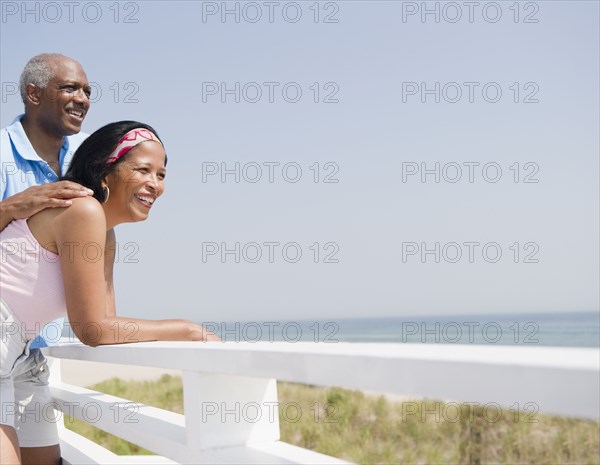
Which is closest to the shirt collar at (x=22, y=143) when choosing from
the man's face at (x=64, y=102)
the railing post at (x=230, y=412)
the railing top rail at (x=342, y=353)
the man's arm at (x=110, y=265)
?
the man's face at (x=64, y=102)

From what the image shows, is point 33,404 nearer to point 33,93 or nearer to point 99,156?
point 99,156

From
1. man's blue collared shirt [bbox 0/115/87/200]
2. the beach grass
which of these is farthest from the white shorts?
the beach grass

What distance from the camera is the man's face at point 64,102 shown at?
10.3 feet

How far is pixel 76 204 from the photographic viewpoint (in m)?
1.84

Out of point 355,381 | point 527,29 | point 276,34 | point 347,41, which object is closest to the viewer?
point 355,381

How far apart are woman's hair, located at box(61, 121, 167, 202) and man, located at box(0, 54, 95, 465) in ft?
0.36

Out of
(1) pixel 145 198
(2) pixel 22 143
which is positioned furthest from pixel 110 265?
(2) pixel 22 143

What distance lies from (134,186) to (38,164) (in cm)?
101

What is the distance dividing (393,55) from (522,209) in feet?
70.8

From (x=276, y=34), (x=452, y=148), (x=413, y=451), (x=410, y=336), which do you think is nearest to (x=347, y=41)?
(x=276, y=34)

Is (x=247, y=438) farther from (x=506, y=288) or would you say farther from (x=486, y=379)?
(x=506, y=288)

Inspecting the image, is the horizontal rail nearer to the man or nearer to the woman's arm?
the woman's arm

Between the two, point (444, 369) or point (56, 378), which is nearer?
point (444, 369)

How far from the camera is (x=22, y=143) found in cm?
295
